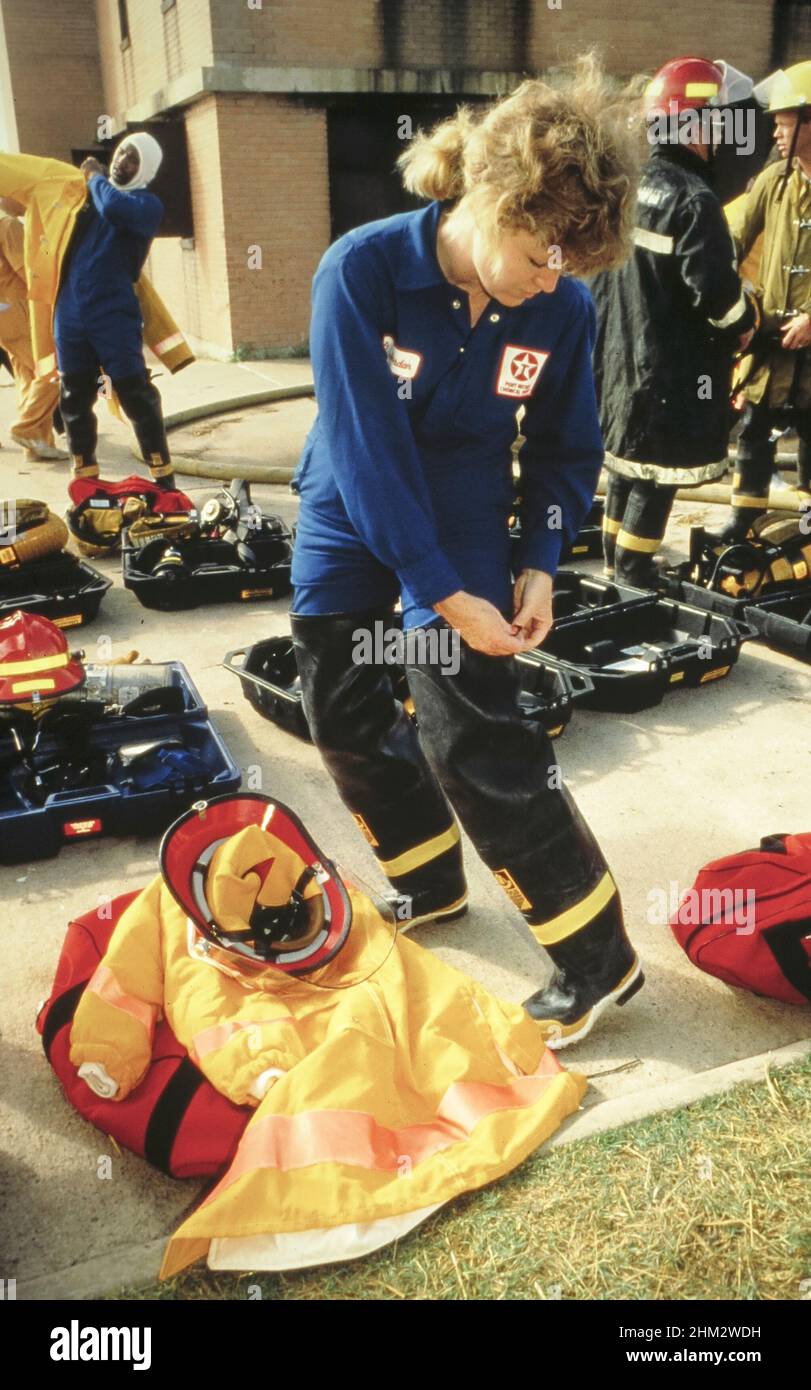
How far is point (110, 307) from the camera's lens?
6691 millimetres

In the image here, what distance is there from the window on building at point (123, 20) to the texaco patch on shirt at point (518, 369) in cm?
2012

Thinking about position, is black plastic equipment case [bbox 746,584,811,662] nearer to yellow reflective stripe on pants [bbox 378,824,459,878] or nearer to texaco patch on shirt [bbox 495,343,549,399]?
yellow reflective stripe on pants [bbox 378,824,459,878]

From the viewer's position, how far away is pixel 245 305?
15305 mm

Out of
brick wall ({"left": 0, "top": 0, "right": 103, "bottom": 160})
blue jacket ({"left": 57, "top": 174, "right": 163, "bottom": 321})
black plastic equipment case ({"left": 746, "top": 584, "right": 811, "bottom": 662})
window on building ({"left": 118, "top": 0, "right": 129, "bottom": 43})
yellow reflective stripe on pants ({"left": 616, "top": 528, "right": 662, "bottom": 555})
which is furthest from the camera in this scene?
brick wall ({"left": 0, "top": 0, "right": 103, "bottom": 160})

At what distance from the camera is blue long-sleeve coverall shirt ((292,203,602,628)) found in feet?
7.34

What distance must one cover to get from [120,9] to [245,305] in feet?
26.1

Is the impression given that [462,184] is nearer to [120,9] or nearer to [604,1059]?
[604,1059]

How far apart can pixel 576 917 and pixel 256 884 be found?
798 mm

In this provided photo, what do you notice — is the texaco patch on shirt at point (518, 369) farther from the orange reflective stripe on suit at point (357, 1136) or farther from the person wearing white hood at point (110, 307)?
the person wearing white hood at point (110, 307)

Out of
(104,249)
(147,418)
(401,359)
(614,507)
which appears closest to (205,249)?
(104,249)

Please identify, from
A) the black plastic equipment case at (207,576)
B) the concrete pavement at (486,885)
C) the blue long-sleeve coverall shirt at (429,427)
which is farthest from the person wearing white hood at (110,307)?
the blue long-sleeve coverall shirt at (429,427)

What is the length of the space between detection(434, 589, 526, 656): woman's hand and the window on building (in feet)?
67.0

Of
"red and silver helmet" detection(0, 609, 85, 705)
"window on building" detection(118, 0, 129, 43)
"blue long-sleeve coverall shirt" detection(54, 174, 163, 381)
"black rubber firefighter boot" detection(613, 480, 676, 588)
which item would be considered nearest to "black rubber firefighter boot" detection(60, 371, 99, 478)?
"blue long-sleeve coverall shirt" detection(54, 174, 163, 381)
